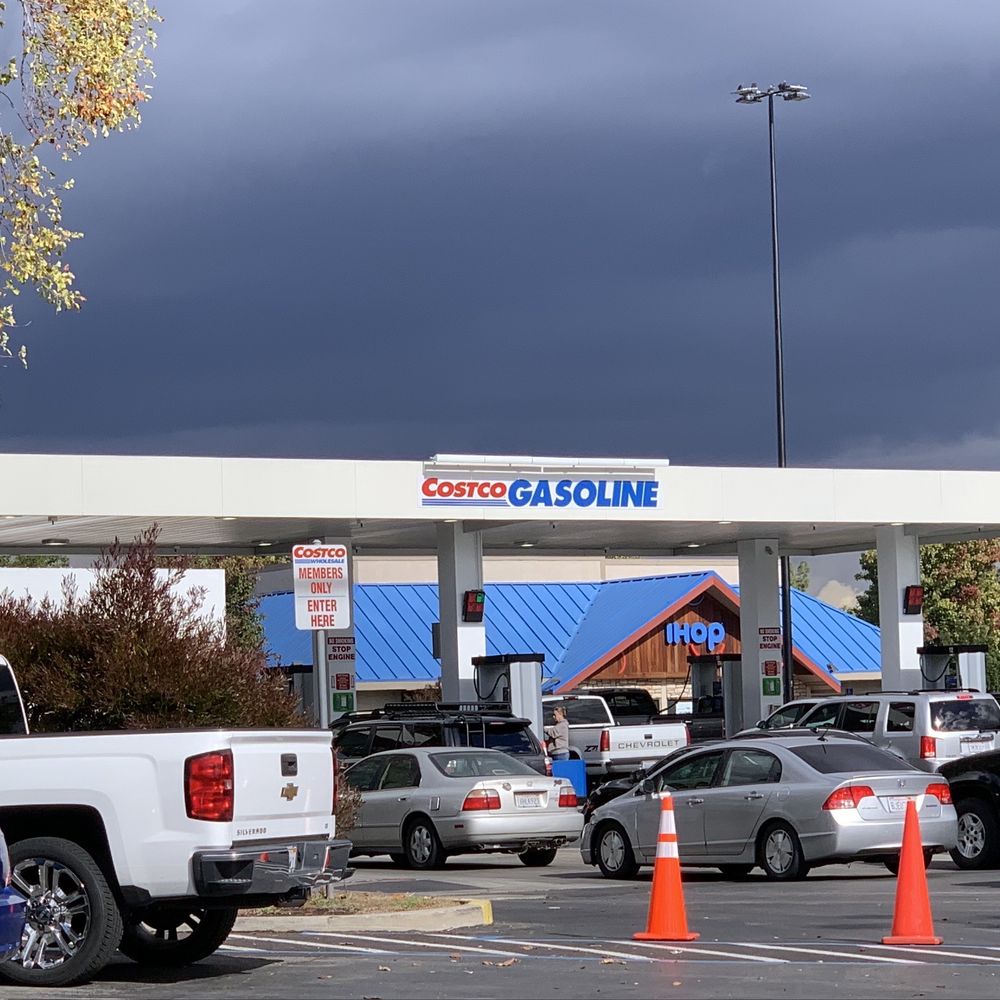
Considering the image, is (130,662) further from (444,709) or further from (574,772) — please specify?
(574,772)

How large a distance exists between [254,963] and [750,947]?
328cm

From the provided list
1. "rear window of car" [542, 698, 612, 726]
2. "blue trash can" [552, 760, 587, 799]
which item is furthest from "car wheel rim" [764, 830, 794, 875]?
"rear window of car" [542, 698, 612, 726]

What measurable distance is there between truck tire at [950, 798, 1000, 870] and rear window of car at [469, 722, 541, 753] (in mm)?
6688

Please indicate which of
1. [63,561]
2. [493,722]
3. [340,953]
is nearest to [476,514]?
[493,722]

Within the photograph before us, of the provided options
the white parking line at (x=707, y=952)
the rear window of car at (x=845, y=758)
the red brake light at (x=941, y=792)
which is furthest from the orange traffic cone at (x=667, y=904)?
the red brake light at (x=941, y=792)

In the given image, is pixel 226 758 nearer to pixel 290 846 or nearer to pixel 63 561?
pixel 290 846

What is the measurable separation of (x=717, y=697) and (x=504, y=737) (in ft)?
55.8

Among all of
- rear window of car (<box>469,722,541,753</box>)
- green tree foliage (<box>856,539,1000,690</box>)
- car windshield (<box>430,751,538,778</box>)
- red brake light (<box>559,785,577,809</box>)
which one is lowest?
red brake light (<box>559,785,577,809</box>)

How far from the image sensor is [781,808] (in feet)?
60.8

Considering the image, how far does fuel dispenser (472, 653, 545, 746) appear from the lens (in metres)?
31.3

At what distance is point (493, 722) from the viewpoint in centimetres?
2502

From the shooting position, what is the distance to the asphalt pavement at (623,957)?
10.8 meters

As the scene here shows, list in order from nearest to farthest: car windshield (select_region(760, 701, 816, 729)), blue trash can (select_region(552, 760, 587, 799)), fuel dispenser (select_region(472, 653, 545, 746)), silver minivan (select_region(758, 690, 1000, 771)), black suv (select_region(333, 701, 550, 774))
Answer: black suv (select_region(333, 701, 550, 774)) → silver minivan (select_region(758, 690, 1000, 771)) → car windshield (select_region(760, 701, 816, 729)) → blue trash can (select_region(552, 760, 587, 799)) → fuel dispenser (select_region(472, 653, 545, 746))

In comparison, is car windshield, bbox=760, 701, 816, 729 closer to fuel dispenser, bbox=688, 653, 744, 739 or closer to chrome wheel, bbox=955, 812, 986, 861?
chrome wheel, bbox=955, 812, 986, 861
